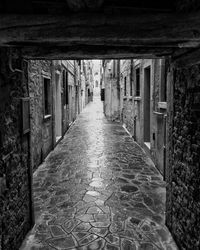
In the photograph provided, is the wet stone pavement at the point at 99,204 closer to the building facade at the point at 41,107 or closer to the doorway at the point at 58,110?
the building facade at the point at 41,107

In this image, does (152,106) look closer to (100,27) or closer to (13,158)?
(13,158)

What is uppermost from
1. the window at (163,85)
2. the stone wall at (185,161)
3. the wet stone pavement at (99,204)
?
the window at (163,85)

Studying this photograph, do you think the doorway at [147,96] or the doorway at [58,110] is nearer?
the doorway at [147,96]

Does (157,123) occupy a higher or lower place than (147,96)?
lower

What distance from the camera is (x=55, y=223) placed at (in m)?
4.10

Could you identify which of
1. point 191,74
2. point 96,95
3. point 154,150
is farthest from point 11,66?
point 96,95

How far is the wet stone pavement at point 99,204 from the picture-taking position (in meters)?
3.63

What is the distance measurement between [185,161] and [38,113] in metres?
5.07

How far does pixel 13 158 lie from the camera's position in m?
3.28

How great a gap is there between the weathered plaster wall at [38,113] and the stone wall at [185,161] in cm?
409

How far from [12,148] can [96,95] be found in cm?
6969

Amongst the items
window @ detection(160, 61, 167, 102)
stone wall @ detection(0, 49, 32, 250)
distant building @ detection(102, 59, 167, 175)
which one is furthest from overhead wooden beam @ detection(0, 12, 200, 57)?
window @ detection(160, 61, 167, 102)

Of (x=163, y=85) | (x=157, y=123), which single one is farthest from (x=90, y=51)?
(x=157, y=123)

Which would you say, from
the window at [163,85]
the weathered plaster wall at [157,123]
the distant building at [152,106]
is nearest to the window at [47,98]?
the distant building at [152,106]
